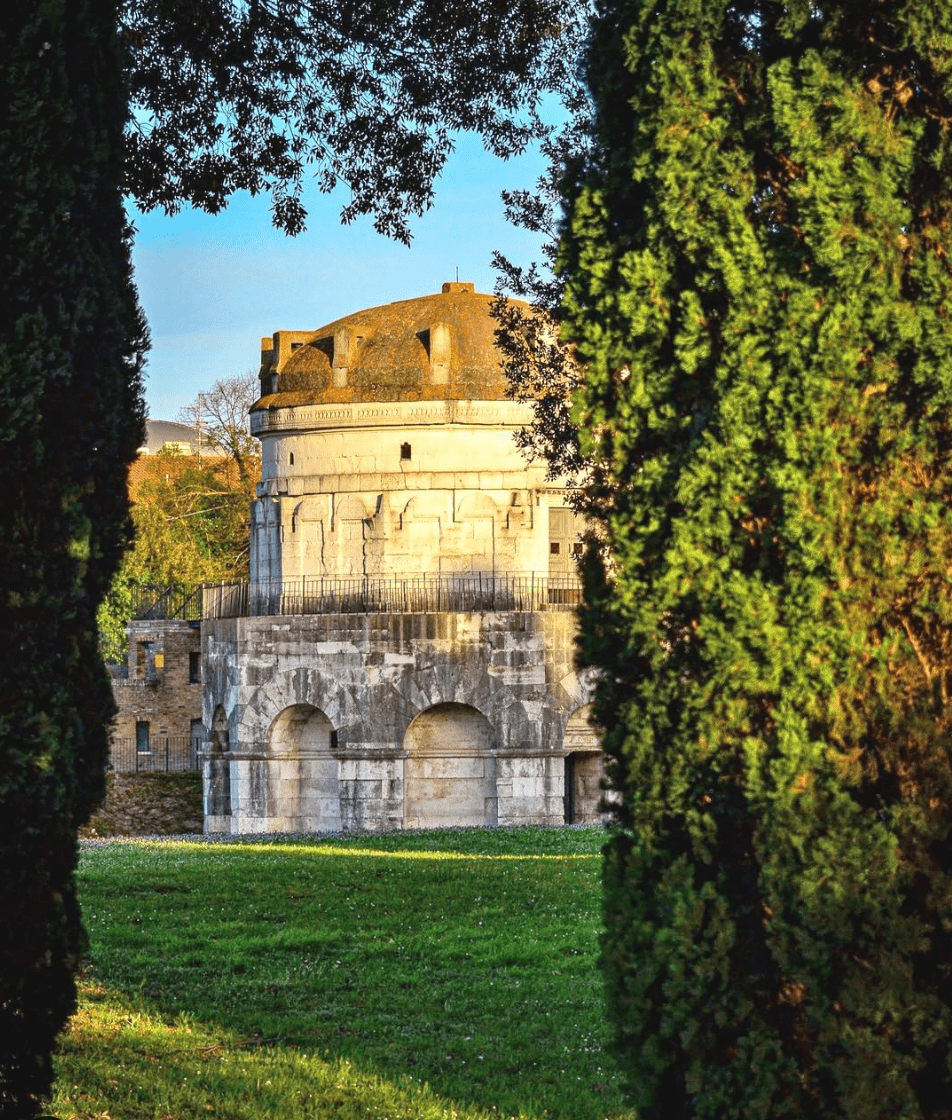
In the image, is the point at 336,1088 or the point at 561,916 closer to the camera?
the point at 336,1088

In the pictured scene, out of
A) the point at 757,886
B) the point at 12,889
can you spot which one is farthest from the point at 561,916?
the point at 757,886

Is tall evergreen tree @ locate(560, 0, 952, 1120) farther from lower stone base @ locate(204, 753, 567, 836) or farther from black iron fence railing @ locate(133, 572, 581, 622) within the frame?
black iron fence railing @ locate(133, 572, 581, 622)

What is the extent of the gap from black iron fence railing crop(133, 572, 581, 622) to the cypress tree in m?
23.2

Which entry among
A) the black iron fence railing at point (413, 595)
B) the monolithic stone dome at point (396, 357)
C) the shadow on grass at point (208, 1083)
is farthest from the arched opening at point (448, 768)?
the shadow on grass at point (208, 1083)

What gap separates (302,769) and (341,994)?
21025mm

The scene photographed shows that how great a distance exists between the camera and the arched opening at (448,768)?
29516mm

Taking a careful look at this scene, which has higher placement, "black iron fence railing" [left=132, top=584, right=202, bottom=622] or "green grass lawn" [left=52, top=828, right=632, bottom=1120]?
"black iron fence railing" [left=132, top=584, right=202, bottom=622]

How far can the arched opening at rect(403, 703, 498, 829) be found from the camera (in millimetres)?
29516

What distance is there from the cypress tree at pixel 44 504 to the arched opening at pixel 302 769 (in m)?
23.6

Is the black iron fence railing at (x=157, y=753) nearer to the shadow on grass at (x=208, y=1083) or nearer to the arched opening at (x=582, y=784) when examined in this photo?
the arched opening at (x=582, y=784)

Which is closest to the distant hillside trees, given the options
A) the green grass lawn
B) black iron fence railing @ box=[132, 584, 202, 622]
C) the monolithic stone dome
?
black iron fence railing @ box=[132, 584, 202, 622]

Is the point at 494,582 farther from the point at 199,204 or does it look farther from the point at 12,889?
the point at 12,889

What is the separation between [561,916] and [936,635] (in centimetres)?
790

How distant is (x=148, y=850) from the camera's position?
20.2 m
